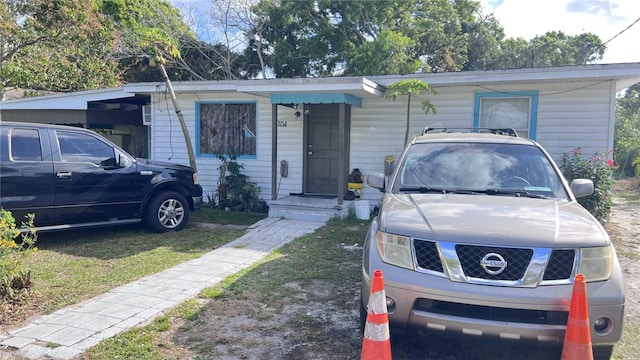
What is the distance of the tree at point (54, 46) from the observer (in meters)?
14.9

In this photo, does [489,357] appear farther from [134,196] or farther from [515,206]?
[134,196]

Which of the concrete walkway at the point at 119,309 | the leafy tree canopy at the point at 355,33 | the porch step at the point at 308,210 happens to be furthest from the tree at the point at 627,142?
the concrete walkway at the point at 119,309

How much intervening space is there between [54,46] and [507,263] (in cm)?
1852

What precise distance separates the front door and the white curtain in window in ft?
10.6

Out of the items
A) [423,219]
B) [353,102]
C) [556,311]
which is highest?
[353,102]

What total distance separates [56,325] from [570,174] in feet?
26.9

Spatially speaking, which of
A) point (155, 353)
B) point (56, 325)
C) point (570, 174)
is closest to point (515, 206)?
point (155, 353)

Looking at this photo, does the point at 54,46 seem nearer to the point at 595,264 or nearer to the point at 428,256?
the point at 428,256

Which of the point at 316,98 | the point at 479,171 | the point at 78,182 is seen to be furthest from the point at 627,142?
the point at 78,182

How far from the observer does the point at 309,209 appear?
912 cm

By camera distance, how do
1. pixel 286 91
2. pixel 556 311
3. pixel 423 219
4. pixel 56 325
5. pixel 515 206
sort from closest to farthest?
pixel 556 311 → pixel 423 219 → pixel 515 206 → pixel 56 325 → pixel 286 91

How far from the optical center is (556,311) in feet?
8.86

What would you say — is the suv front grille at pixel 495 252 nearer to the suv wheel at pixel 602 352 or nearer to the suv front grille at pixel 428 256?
the suv front grille at pixel 428 256

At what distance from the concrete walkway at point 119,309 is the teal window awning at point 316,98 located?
3466 mm
